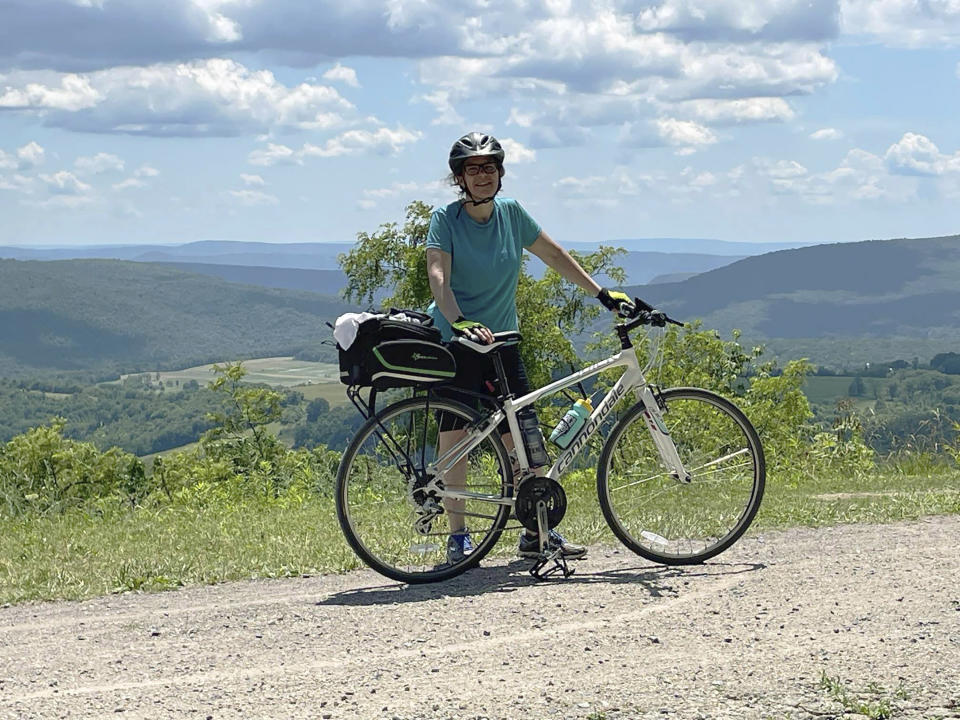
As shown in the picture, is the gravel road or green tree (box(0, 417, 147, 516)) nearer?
the gravel road

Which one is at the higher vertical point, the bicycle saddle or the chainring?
the bicycle saddle

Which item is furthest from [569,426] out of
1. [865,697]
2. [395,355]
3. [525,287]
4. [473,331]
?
[525,287]

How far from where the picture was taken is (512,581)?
5.86 m

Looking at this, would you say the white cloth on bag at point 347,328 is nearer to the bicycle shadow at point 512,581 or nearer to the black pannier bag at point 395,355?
the black pannier bag at point 395,355

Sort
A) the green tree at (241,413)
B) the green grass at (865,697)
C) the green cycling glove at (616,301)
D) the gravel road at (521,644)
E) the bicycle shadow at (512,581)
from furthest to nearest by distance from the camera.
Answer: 1. the green tree at (241,413)
2. the green cycling glove at (616,301)
3. the bicycle shadow at (512,581)
4. the gravel road at (521,644)
5. the green grass at (865,697)

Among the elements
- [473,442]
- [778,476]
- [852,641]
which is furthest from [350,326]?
[778,476]

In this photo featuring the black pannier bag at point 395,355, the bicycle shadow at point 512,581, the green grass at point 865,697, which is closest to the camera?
the green grass at point 865,697

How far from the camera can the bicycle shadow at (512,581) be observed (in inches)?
221

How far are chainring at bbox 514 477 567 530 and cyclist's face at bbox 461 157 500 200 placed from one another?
4.75ft

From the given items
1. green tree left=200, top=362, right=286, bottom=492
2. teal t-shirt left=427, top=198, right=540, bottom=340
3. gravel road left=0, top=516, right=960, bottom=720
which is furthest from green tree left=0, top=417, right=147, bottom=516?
teal t-shirt left=427, top=198, right=540, bottom=340

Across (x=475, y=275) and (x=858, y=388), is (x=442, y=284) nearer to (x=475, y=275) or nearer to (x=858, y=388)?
(x=475, y=275)

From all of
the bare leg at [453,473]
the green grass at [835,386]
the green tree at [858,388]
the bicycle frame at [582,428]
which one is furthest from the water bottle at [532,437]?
the green tree at [858,388]

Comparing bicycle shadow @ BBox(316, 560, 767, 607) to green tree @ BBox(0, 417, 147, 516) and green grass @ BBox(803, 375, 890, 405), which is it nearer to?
green tree @ BBox(0, 417, 147, 516)

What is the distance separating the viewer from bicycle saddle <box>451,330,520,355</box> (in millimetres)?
5730
